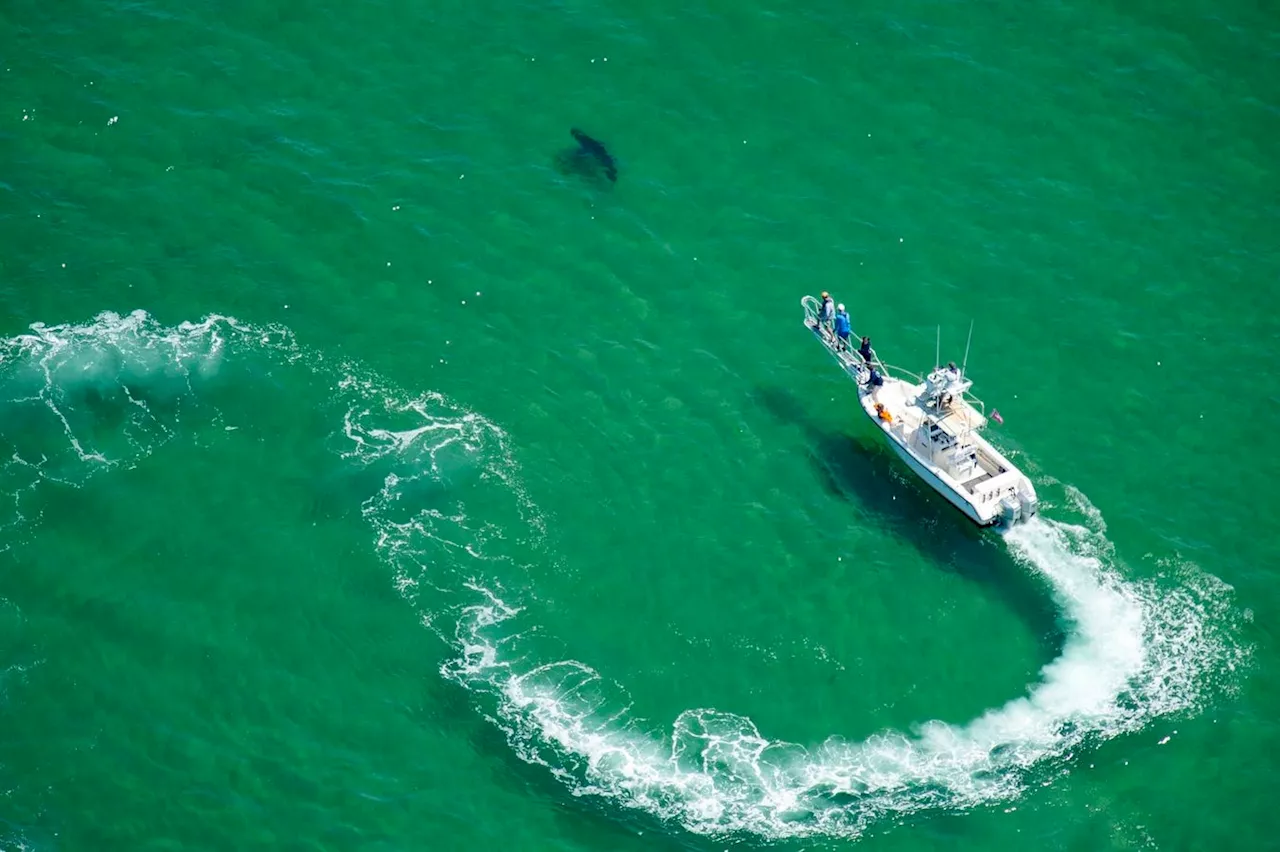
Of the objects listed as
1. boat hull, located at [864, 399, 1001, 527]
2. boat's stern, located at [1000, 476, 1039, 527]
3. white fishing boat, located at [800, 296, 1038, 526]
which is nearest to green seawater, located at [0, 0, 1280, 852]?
boat hull, located at [864, 399, 1001, 527]

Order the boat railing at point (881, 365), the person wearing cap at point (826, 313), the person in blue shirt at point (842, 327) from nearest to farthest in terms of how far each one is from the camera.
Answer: the person in blue shirt at point (842, 327)
the boat railing at point (881, 365)
the person wearing cap at point (826, 313)

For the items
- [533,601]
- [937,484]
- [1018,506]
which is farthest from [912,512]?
[533,601]

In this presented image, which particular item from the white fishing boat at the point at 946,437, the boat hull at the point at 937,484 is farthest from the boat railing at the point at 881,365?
the boat hull at the point at 937,484

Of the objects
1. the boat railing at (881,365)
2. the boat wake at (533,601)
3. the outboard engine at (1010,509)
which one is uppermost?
the boat railing at (881,365)

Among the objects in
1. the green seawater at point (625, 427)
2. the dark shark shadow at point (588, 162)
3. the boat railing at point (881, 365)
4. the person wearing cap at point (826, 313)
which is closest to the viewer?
the green seawater at point (625, 427)

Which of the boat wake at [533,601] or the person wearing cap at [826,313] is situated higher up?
the person wearing cap at [826,313]

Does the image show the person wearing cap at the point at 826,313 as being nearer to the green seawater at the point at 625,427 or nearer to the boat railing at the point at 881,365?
the boat railing at the point at 881,365

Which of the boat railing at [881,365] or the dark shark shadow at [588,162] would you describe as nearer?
the boat railing at [881,365]

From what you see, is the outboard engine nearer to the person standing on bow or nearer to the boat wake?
the boat wake

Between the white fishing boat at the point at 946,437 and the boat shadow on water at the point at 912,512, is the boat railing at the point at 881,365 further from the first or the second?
the boat shadow on water at the point at 912,512
